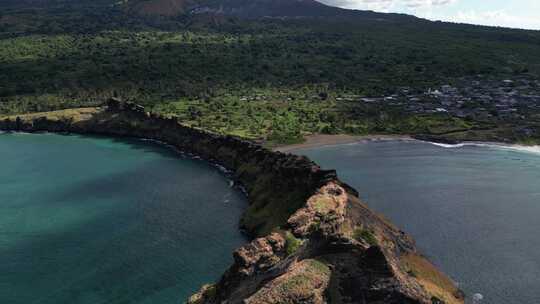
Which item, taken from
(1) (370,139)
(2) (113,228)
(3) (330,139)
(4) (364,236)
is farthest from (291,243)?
(1) (370,139)

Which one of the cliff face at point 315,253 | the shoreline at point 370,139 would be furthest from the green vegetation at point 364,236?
the shoreline at point 370,139

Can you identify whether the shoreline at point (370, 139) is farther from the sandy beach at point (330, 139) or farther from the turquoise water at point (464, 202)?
the turquoise water at point (464, 202)

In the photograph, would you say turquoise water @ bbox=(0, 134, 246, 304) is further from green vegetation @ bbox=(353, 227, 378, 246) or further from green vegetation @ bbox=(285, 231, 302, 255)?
green vegetation @ bbox=(353, 227, 378, 246)

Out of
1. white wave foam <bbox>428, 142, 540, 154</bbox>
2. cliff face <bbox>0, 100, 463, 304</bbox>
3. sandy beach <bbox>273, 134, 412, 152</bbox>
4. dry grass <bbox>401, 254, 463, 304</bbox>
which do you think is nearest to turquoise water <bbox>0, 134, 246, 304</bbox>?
cliff face <bbox>0, 100, 463, 304</bbox>

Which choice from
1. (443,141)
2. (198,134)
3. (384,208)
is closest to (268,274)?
(384,208)

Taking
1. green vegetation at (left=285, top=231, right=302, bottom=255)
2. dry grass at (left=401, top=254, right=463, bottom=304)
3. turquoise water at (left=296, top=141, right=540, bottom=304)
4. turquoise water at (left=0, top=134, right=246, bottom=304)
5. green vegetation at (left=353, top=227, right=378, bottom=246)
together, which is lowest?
turquoise water at (left=0, top=134, right=246, bottom=304)

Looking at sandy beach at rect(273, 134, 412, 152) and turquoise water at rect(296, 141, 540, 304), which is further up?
turquoise water at rect(296, 141, 540, 304)

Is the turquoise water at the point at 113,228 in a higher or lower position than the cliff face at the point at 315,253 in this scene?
lower

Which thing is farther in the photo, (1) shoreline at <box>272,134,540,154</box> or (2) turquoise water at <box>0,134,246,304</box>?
(1) shoreline at <box>272,134,540,154</box>
